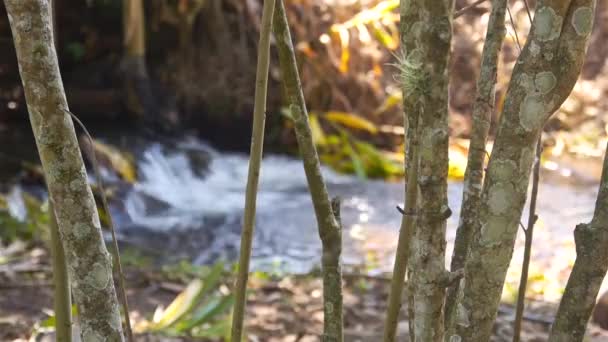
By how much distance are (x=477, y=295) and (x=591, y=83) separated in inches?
375

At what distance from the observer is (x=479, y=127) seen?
165 cm

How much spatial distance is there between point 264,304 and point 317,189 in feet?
7.57

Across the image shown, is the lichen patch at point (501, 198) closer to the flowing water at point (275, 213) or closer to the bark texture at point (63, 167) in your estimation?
the bark texture at point (63, 167)

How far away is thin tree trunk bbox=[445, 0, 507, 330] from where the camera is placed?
5.36 ft

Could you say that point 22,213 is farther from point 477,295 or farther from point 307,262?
point 477,295

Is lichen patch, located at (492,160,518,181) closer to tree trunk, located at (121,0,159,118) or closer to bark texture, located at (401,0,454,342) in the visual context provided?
bark texture, located at (401,0,454,342)

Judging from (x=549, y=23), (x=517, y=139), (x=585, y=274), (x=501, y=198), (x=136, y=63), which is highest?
(x=136, y=63)

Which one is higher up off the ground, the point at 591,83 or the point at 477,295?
the point at 591,83

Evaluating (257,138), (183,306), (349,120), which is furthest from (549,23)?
(349,120)

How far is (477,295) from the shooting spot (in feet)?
4.43

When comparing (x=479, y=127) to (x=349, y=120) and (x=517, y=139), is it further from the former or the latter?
(x=349, y=120)

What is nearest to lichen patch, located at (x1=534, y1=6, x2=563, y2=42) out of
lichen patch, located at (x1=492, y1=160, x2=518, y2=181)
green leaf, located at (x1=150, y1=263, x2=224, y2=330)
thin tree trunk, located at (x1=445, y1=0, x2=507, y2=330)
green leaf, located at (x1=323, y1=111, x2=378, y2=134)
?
lichen patch, located at (x1=492, y1=160, x2=518, y2=181)

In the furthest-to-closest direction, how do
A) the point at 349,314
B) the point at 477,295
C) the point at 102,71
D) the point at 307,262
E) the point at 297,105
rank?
1. the point at 102,71
2. the point at 307,262
3. the point at 349,314
4. the point at 297,105
5. the point at 477,295

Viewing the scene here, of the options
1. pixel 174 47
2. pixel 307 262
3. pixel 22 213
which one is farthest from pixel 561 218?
pixel 174 47
